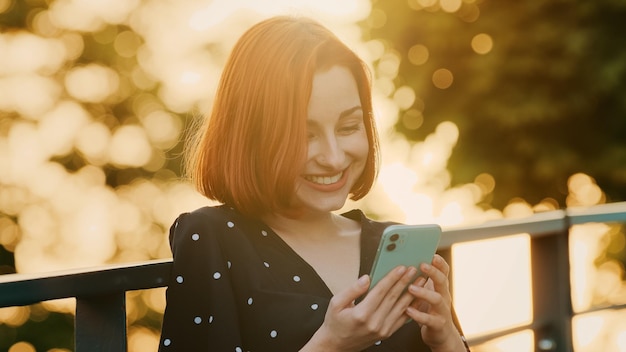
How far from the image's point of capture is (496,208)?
366 inches

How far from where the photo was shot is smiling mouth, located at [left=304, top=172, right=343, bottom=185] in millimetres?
1792

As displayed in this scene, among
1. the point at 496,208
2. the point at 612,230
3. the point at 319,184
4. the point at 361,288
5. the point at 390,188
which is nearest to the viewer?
the point at 361,288

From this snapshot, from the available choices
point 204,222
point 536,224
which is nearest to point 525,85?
Result: point 536,224

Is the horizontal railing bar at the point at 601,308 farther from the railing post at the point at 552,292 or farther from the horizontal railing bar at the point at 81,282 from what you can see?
the horizontal railing bar at the point at 81,282

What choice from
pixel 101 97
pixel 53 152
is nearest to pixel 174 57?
pixel 101 97

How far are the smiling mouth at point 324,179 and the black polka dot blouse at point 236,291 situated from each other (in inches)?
5.7

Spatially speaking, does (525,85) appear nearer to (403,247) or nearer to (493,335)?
(493,335)

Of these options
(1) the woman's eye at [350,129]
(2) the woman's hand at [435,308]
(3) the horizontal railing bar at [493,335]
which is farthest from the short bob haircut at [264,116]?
(3) the horizontal railing bar at [493,335]

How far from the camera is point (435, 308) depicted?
1.67 metres

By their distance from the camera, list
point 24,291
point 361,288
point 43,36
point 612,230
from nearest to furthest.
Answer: point 361,288
point 24,291
point 612,230
point 43,36

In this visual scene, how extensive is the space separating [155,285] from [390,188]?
414 inches

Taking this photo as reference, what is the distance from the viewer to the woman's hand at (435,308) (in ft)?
5.31

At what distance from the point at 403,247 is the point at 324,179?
293mm

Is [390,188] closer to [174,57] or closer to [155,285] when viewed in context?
[174,57]
